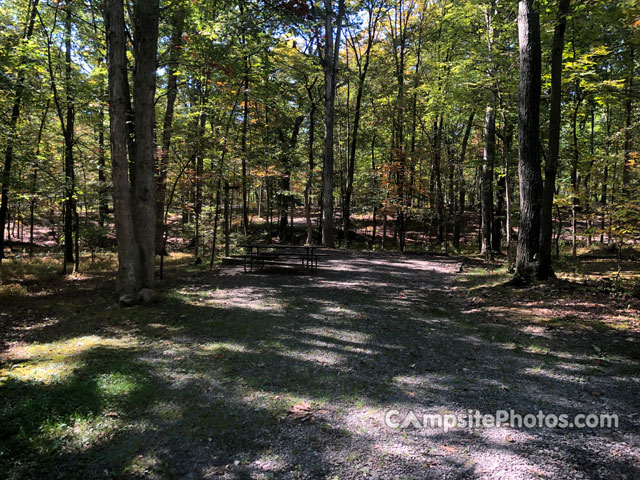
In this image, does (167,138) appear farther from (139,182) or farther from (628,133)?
(628,133)

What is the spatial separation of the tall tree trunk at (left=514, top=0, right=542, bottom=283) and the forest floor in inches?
38.8

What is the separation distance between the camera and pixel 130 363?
413 centimetres

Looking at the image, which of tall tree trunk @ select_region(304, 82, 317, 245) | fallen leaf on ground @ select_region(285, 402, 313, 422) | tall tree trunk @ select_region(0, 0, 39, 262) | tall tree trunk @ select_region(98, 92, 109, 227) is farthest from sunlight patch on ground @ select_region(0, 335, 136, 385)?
tall tree trunk @ select_region(304, 82, 317, 245)

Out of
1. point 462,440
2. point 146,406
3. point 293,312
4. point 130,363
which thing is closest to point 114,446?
point 146,406

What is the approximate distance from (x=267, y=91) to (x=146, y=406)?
13408mm

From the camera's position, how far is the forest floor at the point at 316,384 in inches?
94.7

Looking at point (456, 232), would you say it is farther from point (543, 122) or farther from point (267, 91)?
point (267, 91)

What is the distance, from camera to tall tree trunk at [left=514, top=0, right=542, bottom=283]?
7.23m

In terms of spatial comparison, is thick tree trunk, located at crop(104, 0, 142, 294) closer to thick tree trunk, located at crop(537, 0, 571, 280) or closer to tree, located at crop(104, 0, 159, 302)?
tree, located at crop(104, 0, 159, 302)

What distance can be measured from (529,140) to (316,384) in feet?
23.7

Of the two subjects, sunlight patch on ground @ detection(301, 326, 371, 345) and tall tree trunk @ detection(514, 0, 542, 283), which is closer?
sunlight patch on ground @ detection(301, 326, 371, 345)

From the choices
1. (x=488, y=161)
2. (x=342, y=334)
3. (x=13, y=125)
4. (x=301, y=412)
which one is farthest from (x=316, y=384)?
(x=13, y=125)

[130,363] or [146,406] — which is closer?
[146,406]

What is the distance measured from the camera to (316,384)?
356 centimetres
